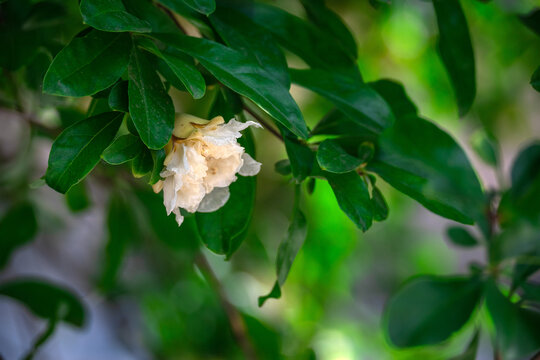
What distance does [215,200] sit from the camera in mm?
394

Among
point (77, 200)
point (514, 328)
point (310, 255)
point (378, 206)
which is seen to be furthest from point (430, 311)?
point (310, 255)

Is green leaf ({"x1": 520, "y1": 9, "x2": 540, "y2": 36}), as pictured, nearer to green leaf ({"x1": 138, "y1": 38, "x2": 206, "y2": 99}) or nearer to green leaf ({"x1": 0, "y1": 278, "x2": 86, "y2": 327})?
green leaf ({"x1": 138, "y1": 38, "x2": 206, "y2": 99})

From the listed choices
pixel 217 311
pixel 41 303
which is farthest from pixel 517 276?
pixel 217 311

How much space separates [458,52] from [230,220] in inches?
10.7

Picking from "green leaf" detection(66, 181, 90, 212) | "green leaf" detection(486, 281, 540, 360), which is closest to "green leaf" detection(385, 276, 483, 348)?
"green leaf" detection(486, 281, 540, 360)

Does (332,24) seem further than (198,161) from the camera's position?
Yes

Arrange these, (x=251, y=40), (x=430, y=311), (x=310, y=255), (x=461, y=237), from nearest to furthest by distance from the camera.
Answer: (x=251, y=40)
(x=430, y=311)
(x=461, y=237)
(x=310, y=255)

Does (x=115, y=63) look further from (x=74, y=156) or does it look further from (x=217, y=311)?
(x=217, y=311)

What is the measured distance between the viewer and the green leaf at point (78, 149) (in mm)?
313

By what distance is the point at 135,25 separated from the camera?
30 cm

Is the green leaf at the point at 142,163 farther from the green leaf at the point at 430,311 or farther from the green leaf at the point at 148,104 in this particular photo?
the green leaf at the point at 430,311

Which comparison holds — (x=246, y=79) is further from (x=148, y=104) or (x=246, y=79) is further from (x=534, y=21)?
(x=534, y=21)

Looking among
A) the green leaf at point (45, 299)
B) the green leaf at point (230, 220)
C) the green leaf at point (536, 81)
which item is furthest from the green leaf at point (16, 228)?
the green leaf at point (536, 81)

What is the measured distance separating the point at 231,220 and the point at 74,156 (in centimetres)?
13
